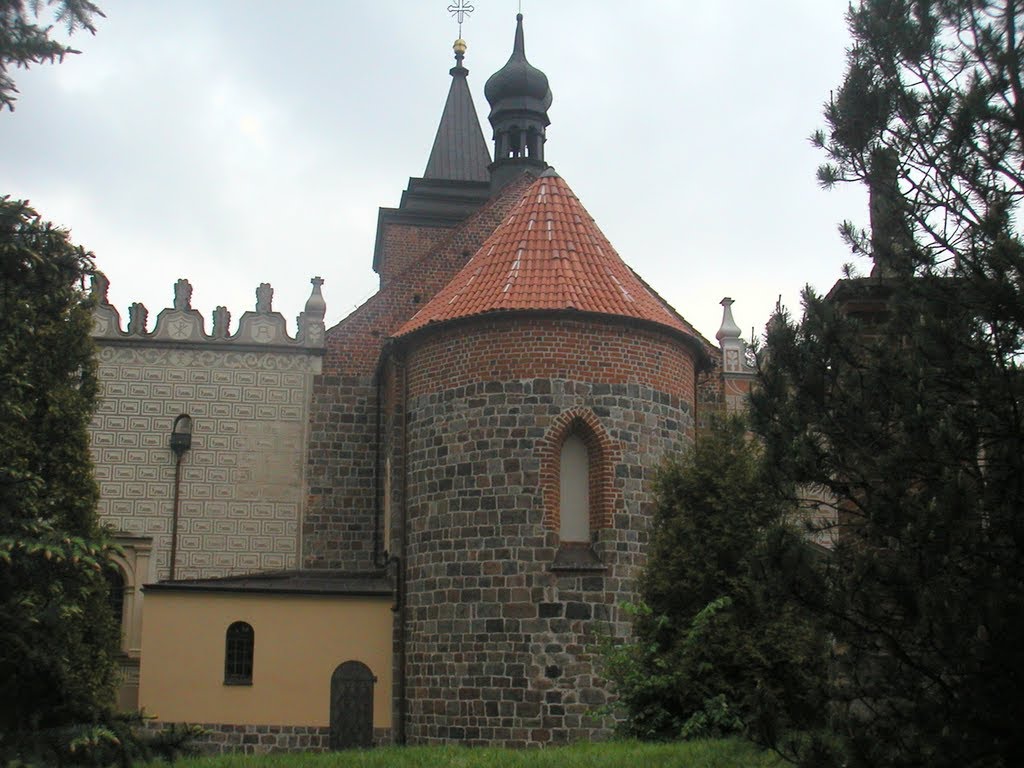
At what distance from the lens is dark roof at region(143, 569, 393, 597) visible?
19.5 metres

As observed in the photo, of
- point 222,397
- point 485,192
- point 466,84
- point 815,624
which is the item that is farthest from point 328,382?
point 815,624

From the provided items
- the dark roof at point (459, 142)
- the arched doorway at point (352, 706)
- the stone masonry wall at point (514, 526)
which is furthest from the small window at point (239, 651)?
the dark roof at point (459, 142)

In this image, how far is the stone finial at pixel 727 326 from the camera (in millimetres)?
24547

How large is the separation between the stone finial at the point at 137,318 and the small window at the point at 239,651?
264 inches

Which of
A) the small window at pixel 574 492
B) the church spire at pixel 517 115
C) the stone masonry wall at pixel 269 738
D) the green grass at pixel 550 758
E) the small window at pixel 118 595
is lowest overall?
the stone masonry wall at pixel 269 738

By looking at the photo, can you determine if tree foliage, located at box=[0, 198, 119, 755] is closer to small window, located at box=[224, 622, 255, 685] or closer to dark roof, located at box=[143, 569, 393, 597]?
dark roof, located at box=[143, 569, 393, 597]

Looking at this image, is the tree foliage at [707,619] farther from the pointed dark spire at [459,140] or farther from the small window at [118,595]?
the pointed dark spire at [459,140]

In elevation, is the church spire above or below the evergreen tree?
above

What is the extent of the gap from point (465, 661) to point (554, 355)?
4447 mm

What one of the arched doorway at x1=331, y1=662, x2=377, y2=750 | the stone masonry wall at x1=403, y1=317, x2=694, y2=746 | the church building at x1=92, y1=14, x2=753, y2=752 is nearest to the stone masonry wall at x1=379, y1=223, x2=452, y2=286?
the church building at x1=92, y1=14, x2=753, y2=752

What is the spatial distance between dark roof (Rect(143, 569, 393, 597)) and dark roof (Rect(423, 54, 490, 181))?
43.4 ft

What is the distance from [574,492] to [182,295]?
9.31 metres

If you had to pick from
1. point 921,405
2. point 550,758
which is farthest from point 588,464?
point 921,405

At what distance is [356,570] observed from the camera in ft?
70.9
